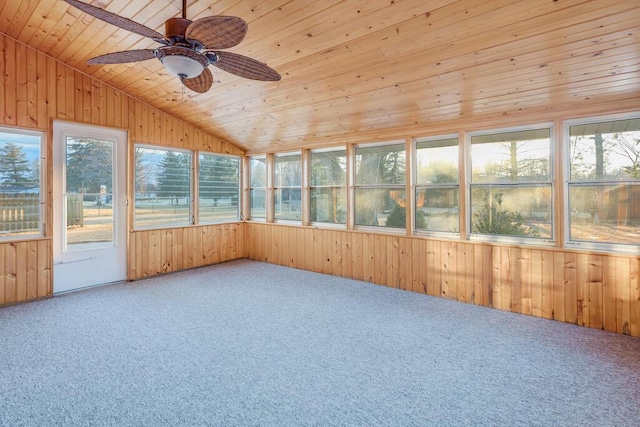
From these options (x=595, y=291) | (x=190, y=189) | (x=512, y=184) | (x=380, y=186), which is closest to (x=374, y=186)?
(x=380, y=186)

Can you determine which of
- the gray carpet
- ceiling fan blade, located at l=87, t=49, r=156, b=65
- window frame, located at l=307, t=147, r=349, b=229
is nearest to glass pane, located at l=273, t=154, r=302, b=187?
window frame, located at l=307, t=147, r=349, b=229

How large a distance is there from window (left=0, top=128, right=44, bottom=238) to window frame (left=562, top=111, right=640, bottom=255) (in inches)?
238

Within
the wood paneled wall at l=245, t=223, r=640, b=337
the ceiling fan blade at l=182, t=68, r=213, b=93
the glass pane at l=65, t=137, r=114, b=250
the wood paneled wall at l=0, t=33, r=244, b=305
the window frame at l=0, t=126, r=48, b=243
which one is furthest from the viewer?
the glass pane at l=65, t=137, r=114, b=250

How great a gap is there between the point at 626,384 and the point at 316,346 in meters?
2.21

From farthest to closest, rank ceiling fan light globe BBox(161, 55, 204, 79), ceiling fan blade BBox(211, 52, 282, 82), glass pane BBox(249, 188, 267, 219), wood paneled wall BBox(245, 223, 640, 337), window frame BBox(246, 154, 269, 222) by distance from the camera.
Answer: glass pane BBox(249, 188, 267, 219), window frame BBox(246, 154, 269, 222), wood paneled wall BBox(245, 223, 640, 337), ceiling fan blade BBox(211, 52, 282, 82), ceiling fan light globe BBox(161, 55, 204, 79)

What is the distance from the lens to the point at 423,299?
407 cm

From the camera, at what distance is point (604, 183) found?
324 centimetres

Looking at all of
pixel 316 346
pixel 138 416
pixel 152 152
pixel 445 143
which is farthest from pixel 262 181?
pixel 138 416

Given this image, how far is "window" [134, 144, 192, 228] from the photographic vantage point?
504cm

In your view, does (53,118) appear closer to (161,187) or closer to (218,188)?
(161,187)

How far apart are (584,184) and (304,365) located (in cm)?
329

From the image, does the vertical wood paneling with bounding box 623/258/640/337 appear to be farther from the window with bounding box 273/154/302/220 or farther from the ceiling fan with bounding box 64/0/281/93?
the window with bounding box 273/154/302/220

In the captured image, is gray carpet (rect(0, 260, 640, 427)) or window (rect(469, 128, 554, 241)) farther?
window (rect(469, 128, 554, 241))

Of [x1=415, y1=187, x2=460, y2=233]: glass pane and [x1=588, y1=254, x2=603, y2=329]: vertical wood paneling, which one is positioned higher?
[x1=415, y1=187, x2=460, y2=233]: glass pane
